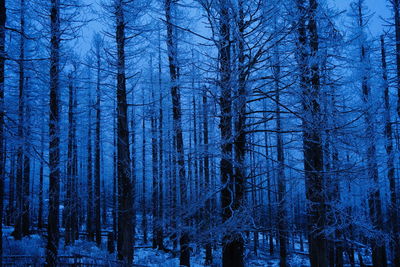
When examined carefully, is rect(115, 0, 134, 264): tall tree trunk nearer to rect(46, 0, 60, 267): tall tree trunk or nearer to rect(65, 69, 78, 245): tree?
rect(46, 0, 60, 267): tall tree trunk

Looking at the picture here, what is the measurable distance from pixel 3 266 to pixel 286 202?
6.96m

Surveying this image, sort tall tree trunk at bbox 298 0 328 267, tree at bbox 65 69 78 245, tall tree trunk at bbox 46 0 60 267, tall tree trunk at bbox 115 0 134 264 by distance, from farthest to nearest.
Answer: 1. tree at bbox 65 69 78 245
2. tall tree trunk at bbox 46 0 60 267
3. tall tree trunk at bbox 115 0 134 264
4. tall tree trunk at bbox 298 0 328 267

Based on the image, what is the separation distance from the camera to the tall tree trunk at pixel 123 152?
794 centimetres

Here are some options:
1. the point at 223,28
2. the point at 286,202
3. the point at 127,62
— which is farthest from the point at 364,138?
the point at 127,62

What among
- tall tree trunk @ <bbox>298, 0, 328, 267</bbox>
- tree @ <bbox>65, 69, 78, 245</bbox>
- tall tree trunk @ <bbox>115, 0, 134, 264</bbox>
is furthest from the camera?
tree @ <bbox>65, 69, 78, 245</bbox>

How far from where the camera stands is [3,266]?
698 cm

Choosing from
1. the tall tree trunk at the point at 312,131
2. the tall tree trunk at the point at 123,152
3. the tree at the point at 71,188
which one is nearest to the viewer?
the tall tree trunk at the point at 312,131

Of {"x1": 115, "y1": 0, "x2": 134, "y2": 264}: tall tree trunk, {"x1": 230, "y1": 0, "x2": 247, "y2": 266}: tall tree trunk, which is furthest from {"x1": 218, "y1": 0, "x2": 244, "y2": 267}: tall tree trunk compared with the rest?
{"x1": 115, "y1": 0, "x2": 134, "y2": 264}: tall tree trunk

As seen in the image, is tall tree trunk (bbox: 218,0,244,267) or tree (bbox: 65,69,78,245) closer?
tall tree trunk (bbox: 218,0,244,267)

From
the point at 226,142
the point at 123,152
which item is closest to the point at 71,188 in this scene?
the point at 123,152

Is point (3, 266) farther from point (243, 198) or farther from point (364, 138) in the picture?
point (364, 138)

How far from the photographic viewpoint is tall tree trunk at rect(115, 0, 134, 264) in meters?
7.94

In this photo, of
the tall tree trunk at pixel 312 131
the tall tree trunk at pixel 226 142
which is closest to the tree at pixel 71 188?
the tall tree trunk at pixel 226 142

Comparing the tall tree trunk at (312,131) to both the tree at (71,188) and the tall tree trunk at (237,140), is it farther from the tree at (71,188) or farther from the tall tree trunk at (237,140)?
the tree at (71,188)
